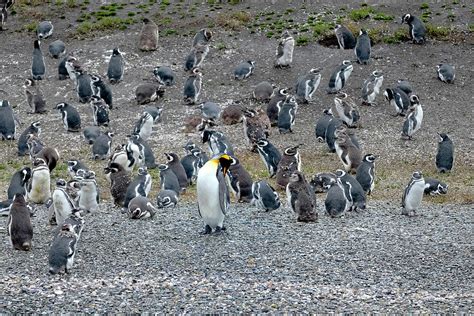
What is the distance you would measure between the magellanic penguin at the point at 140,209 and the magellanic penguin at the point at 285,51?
10205 mm

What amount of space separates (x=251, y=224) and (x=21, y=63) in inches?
510

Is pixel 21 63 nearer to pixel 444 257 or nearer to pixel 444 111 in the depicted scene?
pixel 444 111

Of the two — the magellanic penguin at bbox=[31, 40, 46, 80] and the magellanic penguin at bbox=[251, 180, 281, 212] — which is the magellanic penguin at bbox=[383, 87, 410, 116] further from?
the magellanic penguin at bbox=[31, 40, 46, 80]

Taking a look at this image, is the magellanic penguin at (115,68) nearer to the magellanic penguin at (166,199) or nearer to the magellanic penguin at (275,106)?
the magellanic penguin at (275,106)

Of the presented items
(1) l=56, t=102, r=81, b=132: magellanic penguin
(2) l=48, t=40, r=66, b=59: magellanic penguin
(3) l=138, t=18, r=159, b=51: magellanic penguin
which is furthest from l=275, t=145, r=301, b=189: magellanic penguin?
(2) l=48, t=40, r=66, b=59: magellanic penguin

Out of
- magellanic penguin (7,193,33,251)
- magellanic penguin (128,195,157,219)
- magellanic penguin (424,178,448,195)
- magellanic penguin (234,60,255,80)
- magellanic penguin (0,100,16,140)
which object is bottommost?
magellanic penguin (0,100,16,140)

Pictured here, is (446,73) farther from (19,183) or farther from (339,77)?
(19,183)

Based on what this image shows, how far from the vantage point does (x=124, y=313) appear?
35.2 feet

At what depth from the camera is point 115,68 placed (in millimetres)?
23828

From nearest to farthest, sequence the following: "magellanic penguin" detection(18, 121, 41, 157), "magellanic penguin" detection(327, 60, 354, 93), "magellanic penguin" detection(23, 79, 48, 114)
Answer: "magellanic penguin" detection(18, 121, 41, 157)
"magellanic penguin" detection(23, 79, 48, 114)
"magellanic penguin" detection(327, 60, 354, 93)

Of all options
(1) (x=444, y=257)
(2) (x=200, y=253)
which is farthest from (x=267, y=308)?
(1) (x=444, y=257)

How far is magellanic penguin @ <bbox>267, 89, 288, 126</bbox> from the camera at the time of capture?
21.0 metres

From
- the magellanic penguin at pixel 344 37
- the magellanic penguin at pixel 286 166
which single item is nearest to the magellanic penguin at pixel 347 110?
the magellanic penguin at pixel 286 166

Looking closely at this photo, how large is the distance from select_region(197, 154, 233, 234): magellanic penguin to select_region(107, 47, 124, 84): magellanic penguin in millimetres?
10512
